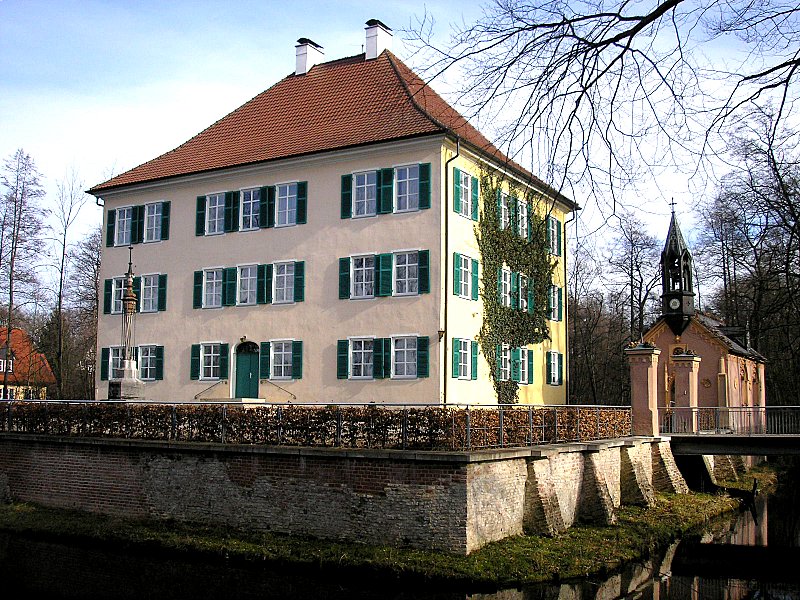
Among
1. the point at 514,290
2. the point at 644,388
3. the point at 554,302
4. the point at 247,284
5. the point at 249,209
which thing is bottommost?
the point at 644,388

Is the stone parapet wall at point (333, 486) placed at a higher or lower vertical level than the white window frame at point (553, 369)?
lower

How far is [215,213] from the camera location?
25969 millimetres

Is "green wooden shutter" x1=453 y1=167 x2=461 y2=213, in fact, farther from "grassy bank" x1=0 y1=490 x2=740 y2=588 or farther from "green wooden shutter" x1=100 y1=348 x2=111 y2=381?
"green wooden shutter" x1=100 y1=348 x2=111 y2=381

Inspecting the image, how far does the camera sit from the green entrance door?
24359 mm

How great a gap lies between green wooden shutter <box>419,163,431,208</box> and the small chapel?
13616mm

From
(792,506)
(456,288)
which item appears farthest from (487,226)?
(792,506)

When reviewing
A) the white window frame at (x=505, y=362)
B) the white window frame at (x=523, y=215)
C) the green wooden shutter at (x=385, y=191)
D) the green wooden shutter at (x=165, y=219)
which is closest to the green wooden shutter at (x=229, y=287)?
the green wooden shutter at (x=165, y=219)

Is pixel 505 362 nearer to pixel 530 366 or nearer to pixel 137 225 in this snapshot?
pixel 530 366


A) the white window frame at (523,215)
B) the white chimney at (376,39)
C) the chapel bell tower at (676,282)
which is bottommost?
the white window frame at (523,215)

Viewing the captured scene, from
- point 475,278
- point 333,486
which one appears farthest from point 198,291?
point 333,486

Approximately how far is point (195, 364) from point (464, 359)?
8520 mm

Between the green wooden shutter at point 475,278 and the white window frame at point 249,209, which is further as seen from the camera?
the white window frame at point 249,209

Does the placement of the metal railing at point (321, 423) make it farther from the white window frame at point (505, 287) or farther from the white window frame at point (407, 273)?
the white window frame at point (407, 273)

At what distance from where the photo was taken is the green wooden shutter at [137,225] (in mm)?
27469
